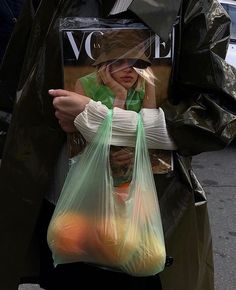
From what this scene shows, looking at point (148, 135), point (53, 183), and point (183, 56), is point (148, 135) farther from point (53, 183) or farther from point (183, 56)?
point (53, 183)

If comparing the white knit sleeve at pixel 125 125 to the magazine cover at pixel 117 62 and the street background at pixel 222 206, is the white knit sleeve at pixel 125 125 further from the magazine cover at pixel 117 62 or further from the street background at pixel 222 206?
the street background at pixel 222 206

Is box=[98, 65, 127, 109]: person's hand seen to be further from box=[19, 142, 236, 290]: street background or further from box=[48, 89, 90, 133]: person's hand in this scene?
box=[19, 142, 236, 290]: street background

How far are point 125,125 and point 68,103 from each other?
152 mm

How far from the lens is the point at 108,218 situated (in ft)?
4.66

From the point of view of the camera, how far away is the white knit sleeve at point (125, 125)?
143cm

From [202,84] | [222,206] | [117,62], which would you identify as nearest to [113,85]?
[117,62]

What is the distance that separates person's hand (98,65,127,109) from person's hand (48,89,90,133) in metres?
0.07

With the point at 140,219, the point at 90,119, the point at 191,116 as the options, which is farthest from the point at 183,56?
the point at 140,219

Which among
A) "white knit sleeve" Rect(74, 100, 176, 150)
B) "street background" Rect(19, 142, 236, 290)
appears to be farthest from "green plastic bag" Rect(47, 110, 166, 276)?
"street background" Rect(19, 142, 236, 290)

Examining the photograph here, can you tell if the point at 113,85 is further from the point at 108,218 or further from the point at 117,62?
the point at 108,218

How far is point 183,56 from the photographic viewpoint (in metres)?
1.50

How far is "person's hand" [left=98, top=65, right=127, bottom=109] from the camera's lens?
4.81 ft

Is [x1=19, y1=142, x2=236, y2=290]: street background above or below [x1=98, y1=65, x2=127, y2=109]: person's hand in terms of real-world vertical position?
below

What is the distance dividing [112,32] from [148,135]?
0.27 m
